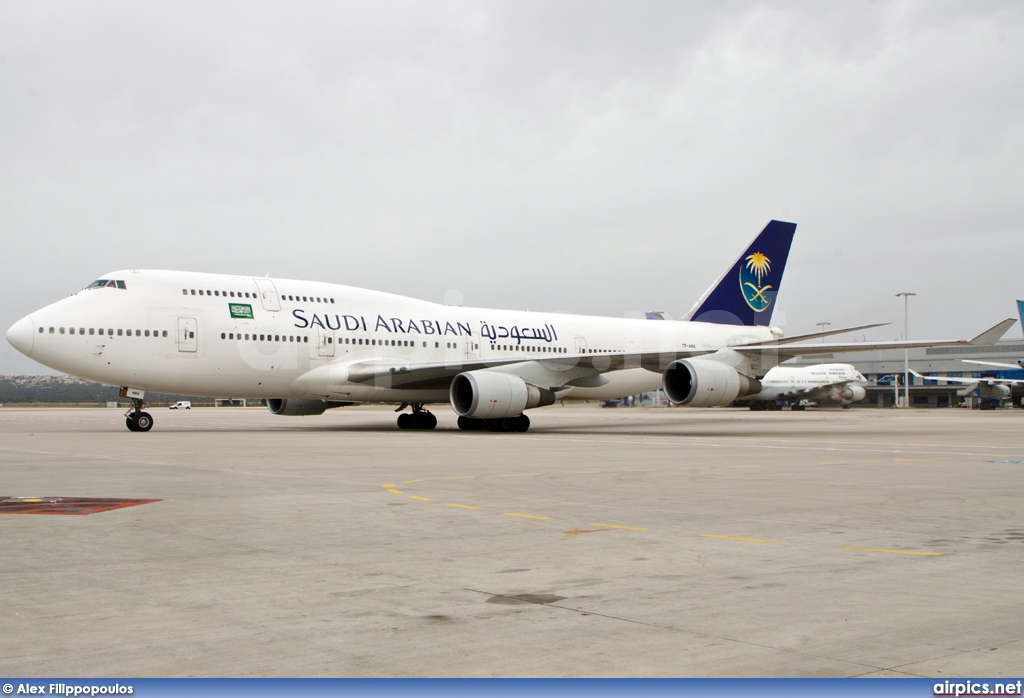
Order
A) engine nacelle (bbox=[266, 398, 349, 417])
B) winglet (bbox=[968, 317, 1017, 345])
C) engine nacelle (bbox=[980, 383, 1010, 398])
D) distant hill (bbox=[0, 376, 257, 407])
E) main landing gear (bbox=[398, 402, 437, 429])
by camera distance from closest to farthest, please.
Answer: winglet (bbox=[968, 317, 1017, 345]) < main landing gear (bbox=[398, 402, 437, 429]) < engine nacelle (bbox=[266, 398, 349, 417]) < engine nacelle (bbox=[980, 383, 1010, 398]) < distant hill (bbox=[0, 376, 257, 407])

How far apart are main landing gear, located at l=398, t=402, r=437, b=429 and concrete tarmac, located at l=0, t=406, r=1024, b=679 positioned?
15.7m

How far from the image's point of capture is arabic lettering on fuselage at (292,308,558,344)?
2497cm

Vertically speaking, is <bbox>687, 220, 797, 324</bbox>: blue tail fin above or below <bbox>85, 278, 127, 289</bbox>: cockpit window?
above

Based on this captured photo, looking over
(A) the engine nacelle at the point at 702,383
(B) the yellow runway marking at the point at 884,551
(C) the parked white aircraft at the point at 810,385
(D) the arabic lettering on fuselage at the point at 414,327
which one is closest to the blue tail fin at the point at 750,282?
→ (D) the arabic lettering on fuselage at the point at 414,327

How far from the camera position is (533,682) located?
3.51m

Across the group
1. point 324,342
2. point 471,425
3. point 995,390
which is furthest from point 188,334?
point 995,390

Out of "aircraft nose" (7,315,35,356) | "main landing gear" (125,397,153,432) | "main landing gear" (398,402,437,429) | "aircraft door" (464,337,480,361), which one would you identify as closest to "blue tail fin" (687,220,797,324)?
"aircraft door" (464,337,480,361)

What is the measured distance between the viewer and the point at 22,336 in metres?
21.5

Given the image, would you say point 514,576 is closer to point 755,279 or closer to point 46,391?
point 755,279

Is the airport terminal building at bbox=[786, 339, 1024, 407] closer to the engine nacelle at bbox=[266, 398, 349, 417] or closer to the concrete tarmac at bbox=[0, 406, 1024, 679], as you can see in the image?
the engine nacelle at bbox=[266, 398, 349, 417]

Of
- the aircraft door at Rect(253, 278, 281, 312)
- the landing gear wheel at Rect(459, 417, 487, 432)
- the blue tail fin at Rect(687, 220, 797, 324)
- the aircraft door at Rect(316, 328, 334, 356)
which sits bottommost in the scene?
the landing gear wheel at Rect(459, 417, 487, 432)

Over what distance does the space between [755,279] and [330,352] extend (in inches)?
673

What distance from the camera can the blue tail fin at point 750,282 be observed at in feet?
110

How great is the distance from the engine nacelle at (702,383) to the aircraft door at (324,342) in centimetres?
938
